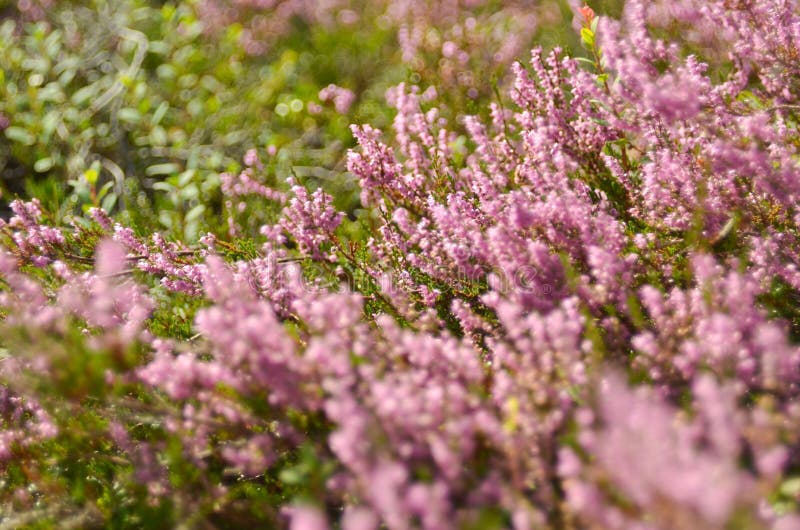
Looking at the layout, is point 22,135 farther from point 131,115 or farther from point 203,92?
point 203,92

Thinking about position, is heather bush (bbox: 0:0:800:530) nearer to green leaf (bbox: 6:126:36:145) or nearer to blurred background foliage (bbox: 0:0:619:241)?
blurred background foliage (bbox: 0:0:619:241)

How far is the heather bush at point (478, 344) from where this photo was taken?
1377mm

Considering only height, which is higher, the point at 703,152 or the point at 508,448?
the point at 703,152

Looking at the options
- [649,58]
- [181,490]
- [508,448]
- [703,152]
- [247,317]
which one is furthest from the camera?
[649,58]

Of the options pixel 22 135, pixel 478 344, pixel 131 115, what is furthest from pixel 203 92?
pixel 478 344

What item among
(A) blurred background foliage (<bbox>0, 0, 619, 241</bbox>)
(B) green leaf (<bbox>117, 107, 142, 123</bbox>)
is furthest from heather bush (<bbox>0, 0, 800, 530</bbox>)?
(B) green leaf (<bbox>117, 107, 142, 123</bbox>)

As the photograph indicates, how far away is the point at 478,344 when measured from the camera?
2.47 m

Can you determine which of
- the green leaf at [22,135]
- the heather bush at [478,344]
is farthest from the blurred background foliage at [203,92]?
the heather bush at [478,344]

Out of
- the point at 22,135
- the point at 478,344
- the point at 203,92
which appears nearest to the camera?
the point at 478,344

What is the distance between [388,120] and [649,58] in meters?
2.35

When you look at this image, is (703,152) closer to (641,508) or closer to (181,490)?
(641,508)

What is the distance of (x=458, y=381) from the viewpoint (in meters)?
1.73

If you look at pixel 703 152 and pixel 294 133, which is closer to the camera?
pixel 703 152

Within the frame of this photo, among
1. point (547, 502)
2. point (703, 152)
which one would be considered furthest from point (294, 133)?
point (547, 502)
